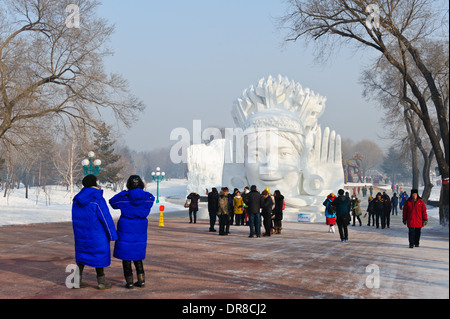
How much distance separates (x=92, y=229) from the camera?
7504mm

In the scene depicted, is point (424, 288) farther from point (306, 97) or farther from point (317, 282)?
point (306, 97)

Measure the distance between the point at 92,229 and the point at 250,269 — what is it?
345 centimetres

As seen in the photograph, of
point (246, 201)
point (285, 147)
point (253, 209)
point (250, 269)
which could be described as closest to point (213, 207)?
point (246, 201)

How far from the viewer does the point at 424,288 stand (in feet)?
23.9

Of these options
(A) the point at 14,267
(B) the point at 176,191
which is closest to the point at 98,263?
(A) the point at 14,267

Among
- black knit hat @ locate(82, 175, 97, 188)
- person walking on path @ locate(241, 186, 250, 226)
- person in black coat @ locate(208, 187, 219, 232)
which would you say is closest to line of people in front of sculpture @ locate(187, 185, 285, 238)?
person in black coat @ locate(208, 187, 219, 232)

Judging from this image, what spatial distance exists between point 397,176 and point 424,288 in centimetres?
10613

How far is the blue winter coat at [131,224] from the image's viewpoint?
7590mm

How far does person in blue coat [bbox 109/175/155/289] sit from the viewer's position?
759 cm

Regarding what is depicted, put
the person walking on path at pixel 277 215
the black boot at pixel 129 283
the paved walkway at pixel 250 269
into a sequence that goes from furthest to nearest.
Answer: the person walking on path at pixel 277 215 < the black boot at pixel 129 283 < the paved walkway at pixel 250 269

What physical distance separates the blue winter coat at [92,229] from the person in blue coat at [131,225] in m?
0.17

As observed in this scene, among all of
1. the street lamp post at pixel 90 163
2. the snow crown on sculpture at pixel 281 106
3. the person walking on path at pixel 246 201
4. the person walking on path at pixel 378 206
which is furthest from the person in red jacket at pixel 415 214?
the street lamp post at pixel 90 163

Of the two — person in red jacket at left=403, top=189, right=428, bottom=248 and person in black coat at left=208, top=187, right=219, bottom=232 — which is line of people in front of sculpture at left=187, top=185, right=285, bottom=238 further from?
person in red jacket at left=403, top=189, right=428, bottom=248

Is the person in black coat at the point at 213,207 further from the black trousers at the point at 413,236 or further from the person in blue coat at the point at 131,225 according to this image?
the person in blue coat at the point at 131,225
